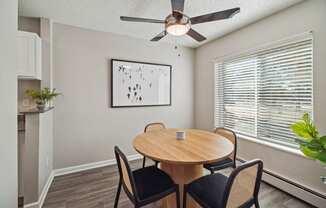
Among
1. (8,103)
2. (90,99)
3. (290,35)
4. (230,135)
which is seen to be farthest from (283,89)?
(90,99)

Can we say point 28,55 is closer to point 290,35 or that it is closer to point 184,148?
point 184,148

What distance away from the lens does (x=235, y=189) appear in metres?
1.23

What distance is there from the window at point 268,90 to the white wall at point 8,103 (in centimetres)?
296

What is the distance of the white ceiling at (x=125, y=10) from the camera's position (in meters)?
2.11

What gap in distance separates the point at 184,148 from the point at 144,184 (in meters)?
0.51

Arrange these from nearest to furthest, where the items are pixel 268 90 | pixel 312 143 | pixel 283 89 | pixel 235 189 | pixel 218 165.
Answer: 1. pixel 235 189
2. pixel 312 143
3. pixel 218 165
4. pixel 283 89
5. pixel 268 90

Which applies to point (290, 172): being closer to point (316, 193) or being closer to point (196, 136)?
point (316, 193)

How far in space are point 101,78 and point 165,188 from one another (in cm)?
231

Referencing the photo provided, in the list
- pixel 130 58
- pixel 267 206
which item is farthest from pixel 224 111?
pixel 130 58

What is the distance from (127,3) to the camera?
2135 millimetres

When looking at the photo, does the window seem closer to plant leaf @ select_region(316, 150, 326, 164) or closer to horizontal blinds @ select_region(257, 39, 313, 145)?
horizontal blinds @ select_region(257, 39, 313, 145)

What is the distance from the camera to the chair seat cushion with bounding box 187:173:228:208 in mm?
1290

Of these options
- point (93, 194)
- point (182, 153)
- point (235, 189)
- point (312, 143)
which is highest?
point (312, 143)

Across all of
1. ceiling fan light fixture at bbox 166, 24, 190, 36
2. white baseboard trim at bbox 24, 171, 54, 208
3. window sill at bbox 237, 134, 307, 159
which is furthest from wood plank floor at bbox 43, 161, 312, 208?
ceiling fan light fixture at bbox 166, 24, 190, 36
